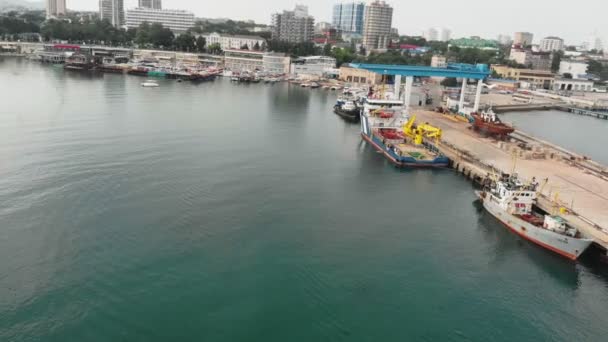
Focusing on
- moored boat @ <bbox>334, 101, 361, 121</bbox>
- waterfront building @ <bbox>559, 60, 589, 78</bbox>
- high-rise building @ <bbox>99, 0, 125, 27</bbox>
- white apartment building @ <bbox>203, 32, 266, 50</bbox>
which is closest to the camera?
moored boat @ <bbox>334, 101, 361, 121</bbox>

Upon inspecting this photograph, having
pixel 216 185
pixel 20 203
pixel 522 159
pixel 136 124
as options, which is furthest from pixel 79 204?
pixel 522 159

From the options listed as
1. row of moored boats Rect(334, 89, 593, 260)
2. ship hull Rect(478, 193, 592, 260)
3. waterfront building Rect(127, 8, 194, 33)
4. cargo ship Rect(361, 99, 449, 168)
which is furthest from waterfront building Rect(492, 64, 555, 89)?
waterfront building Rect(127, 8, 194, 33)

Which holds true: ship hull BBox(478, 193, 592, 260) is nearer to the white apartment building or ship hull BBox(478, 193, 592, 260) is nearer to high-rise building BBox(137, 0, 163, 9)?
the white apartment building

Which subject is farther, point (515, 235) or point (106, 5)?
point (106, 5)

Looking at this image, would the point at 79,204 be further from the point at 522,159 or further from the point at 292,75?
the point at 292,75

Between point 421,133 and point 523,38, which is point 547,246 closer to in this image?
point 421,133

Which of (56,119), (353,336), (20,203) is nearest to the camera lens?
(353,336)
